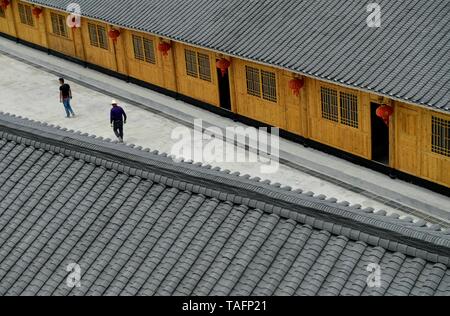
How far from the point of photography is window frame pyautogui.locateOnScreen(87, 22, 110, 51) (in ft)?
124

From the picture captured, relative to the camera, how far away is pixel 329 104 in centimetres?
2711

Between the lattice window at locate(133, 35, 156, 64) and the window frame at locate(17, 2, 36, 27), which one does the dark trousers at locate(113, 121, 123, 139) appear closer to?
the lattice window at locate(133, 35, 156, 64)

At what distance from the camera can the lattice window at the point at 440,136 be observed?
23.2 meters

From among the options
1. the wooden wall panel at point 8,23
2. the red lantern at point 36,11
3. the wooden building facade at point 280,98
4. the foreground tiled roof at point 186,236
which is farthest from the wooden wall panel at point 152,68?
the foreground tiled roof at point 186,236

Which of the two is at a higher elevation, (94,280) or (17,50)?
(94,280)

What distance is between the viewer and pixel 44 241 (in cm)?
1202

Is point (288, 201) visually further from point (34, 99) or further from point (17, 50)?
point (17, 50)

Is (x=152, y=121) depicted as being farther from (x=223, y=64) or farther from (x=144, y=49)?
(x=144, y=49)

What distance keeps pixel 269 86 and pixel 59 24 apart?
16.2 meters

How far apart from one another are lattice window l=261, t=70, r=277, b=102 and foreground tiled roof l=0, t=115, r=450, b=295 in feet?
52.8

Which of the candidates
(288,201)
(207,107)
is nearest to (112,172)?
(288,201)

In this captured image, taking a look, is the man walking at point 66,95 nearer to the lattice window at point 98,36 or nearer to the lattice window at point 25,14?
the lattice window at point 98,36

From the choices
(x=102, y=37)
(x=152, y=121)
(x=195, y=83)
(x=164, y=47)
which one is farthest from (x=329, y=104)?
(x=102, y=37)

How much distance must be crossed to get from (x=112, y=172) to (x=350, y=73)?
13579mm
